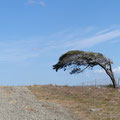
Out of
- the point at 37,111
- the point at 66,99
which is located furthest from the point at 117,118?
the point at 66,99

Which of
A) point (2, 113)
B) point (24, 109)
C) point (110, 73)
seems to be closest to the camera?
point (2, 113)

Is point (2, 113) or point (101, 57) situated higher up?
point (101, 57)

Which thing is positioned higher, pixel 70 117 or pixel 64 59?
pixel 64 59

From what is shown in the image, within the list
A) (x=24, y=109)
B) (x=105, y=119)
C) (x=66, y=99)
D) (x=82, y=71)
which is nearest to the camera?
(x=105, y=119)

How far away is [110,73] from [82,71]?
132 inches

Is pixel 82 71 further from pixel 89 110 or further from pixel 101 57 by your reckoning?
pixel 89 110

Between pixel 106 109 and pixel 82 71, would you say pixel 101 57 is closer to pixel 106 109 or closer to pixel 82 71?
pixel 82 71

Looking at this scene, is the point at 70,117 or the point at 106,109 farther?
the point at 106,109

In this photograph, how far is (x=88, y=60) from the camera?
95.1 feet

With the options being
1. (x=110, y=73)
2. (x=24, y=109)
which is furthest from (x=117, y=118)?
(x=110, y=73)

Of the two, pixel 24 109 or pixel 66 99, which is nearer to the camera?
pixel 24 109

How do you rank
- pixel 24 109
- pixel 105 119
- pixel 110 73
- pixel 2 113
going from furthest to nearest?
pixel 110 73 → pixel 24 109 → pixel 2 113 → pixel 105 119

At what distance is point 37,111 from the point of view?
1218cm

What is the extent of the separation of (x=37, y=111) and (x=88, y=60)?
57.1ft
